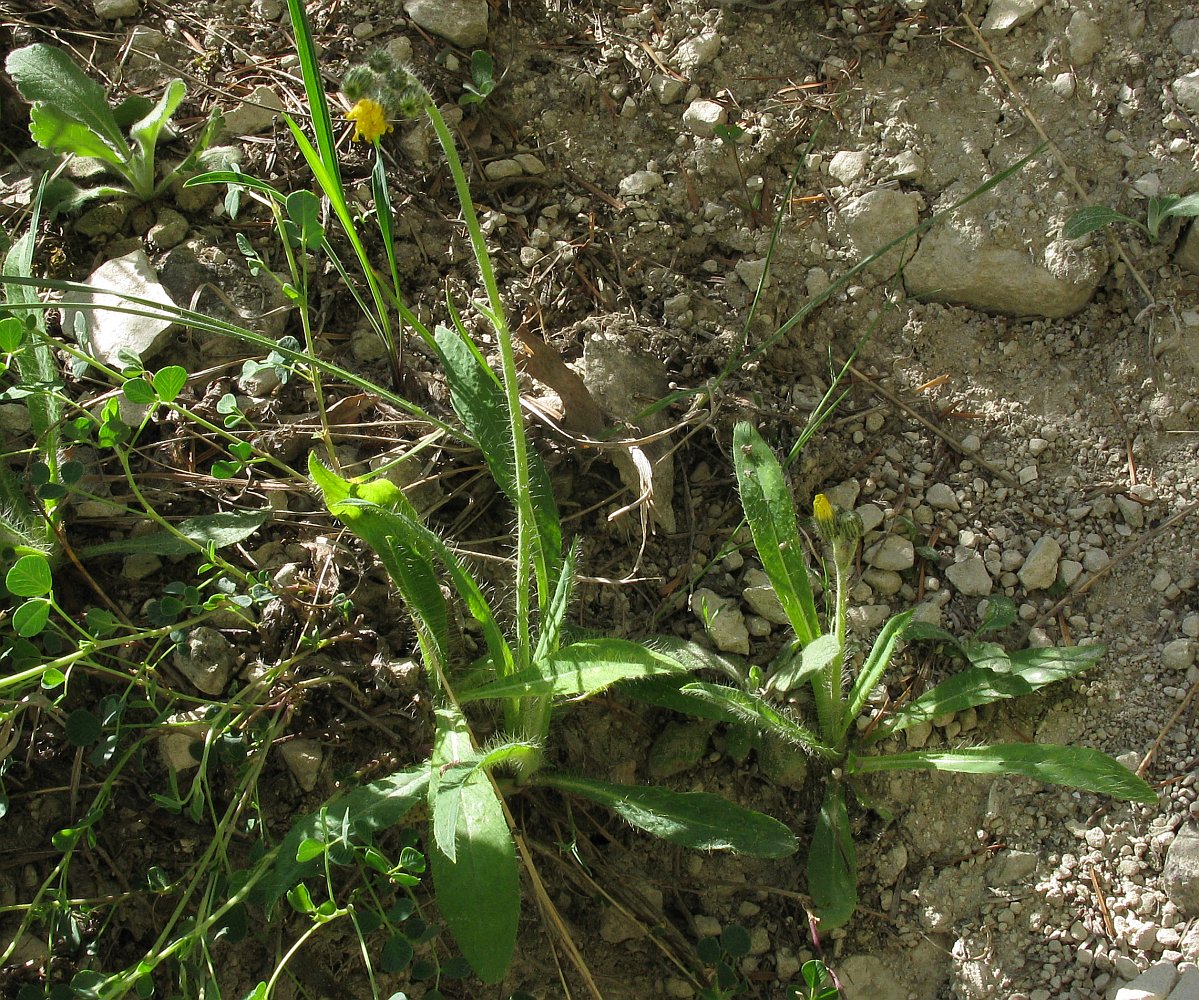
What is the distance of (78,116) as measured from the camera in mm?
2279

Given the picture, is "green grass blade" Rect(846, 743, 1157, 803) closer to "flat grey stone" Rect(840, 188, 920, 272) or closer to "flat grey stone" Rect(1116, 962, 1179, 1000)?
"flat grey stone" Rect(1116, 962, 1179, 1000)

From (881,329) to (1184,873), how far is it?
49.7 inches

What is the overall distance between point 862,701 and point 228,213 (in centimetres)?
171

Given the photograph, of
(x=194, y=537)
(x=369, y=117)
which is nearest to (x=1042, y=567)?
(x=369, y=117)

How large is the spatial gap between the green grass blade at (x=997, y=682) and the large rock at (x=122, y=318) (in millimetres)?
1665

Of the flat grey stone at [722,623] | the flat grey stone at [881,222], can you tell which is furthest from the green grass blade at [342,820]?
the flat grey stone at [881,222]

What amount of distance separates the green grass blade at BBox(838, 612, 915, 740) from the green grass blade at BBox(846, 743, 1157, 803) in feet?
0.29

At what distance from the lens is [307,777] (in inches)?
73.9

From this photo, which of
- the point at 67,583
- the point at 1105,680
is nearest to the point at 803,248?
the point at 1105,680

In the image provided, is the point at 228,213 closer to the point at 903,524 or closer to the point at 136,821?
the point at 136,821

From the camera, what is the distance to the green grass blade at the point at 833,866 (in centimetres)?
190

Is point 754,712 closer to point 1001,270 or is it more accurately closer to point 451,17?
point 1001,270

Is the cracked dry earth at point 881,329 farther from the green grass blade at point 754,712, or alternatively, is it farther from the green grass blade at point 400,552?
the green grass blade at point 400,552

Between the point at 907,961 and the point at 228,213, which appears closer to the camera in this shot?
the point at 907,961
